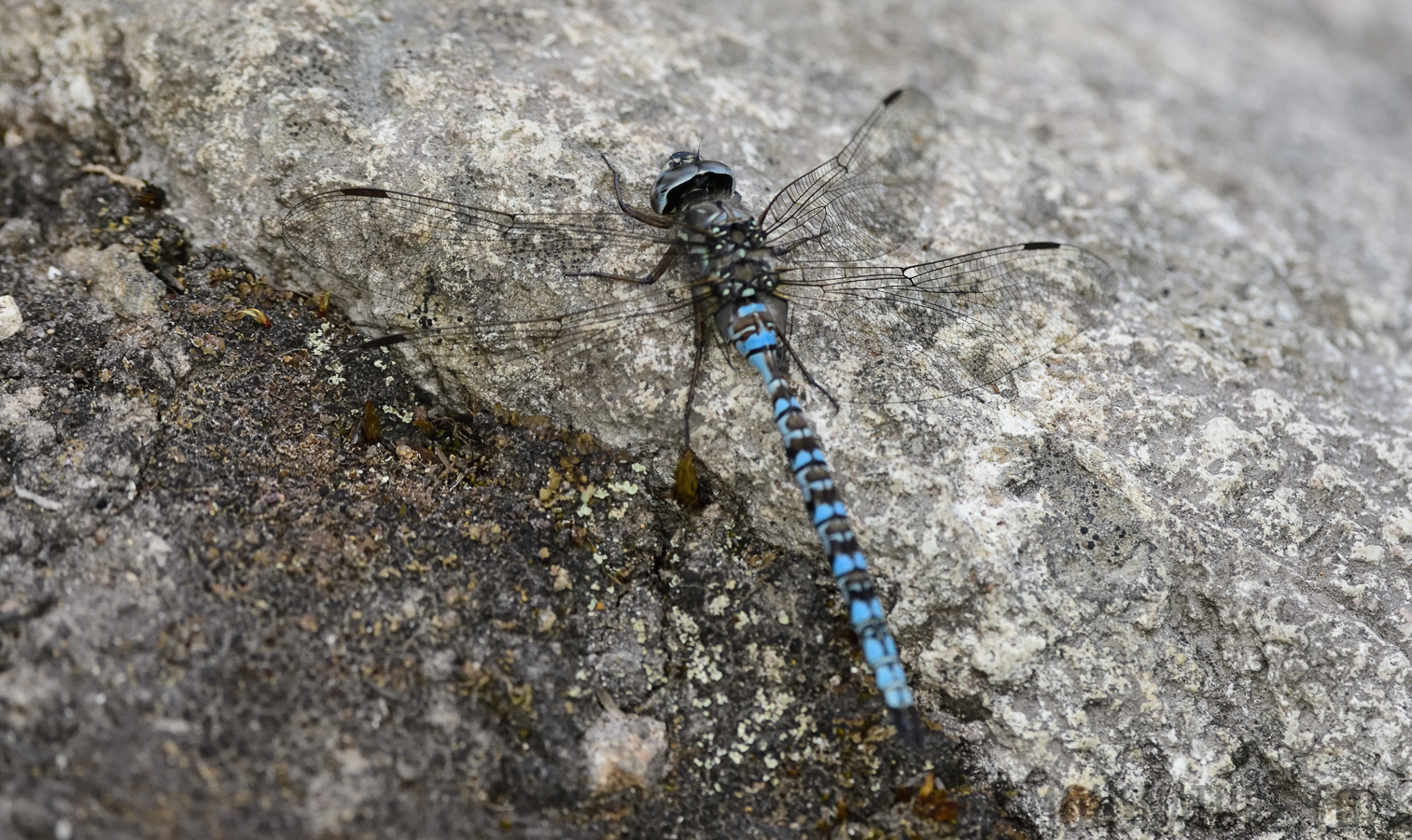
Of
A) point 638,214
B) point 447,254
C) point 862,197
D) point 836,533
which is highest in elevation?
point 862,197

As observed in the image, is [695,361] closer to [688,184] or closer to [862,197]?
[688,184]

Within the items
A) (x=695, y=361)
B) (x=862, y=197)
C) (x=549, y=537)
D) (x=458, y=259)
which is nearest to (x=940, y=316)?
(x=862, y=197)

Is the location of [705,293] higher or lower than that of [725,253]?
lower

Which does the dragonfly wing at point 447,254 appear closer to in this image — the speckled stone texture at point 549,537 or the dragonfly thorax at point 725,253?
the speckled stone texture at point 549,537

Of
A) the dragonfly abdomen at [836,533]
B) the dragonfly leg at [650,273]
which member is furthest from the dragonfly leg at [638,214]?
the dragonfly abdomen at [836,533]

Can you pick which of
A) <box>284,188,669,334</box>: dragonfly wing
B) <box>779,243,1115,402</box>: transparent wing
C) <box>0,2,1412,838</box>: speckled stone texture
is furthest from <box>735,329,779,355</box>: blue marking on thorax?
<box>284,188,669,334</box>: dragonfly wing

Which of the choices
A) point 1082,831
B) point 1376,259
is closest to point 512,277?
point 1082,831
